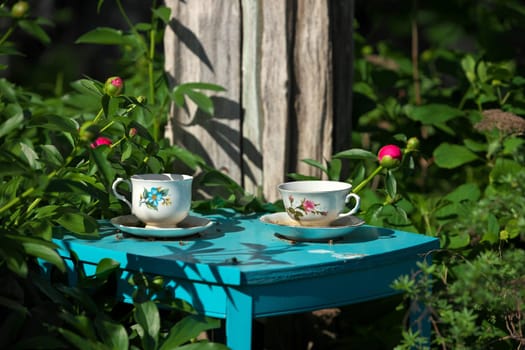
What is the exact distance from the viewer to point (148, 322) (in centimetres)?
214

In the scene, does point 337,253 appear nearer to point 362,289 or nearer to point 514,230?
point 362,289

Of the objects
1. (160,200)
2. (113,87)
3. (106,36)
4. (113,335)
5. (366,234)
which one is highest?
Result: (106,36)

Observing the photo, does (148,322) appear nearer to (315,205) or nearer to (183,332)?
(183,332)

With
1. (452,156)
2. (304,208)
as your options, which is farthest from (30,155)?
(452,156)

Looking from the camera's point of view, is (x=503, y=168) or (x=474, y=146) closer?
(x=503, y=168)

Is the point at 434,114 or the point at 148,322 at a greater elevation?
the point at 434,114

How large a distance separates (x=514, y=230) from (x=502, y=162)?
0.33m

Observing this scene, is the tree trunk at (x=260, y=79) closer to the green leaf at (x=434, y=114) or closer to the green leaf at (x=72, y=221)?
the green leaf at (x=434, y=114)

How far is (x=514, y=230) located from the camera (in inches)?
122

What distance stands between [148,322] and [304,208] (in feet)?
1.65

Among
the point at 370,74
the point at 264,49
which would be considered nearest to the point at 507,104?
the point at 370,74

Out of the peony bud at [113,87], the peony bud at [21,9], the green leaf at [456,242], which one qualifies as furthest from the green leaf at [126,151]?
the green leaf at [456,242]

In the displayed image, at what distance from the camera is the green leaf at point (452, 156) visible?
3.40 meters

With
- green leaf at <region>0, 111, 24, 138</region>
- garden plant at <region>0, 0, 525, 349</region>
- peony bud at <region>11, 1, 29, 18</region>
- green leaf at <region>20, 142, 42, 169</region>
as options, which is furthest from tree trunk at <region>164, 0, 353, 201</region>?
green leaf at <region>0, 111, 24, 138</region>
